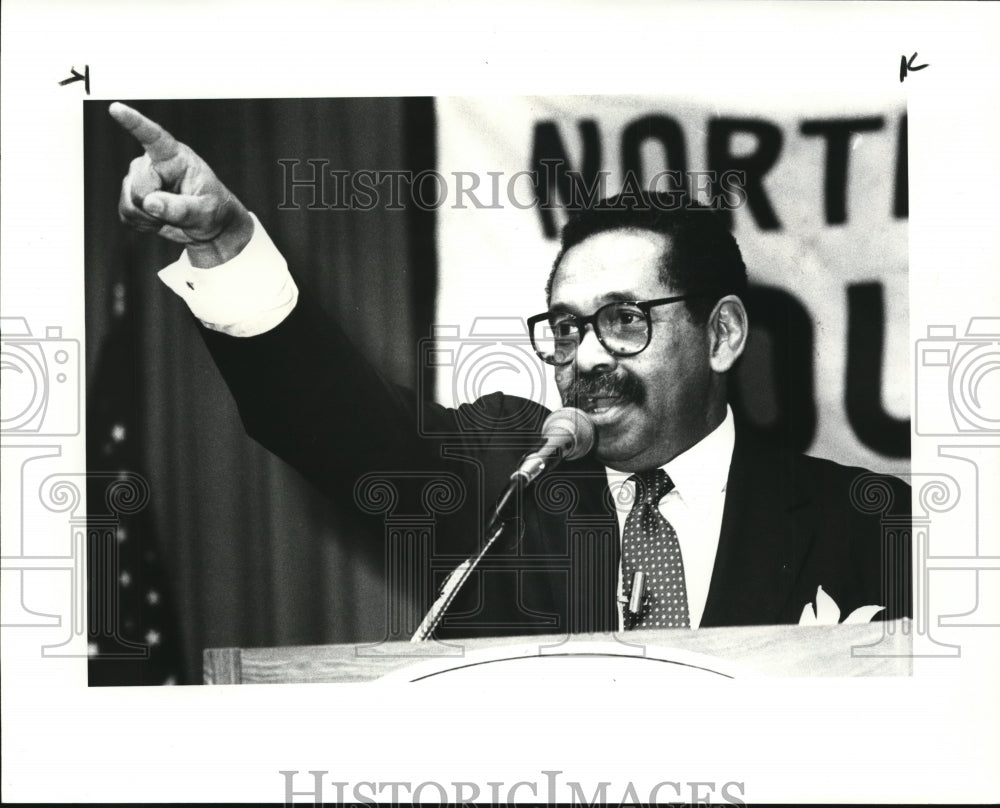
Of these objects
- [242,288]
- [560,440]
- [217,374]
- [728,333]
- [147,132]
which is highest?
[147,132]

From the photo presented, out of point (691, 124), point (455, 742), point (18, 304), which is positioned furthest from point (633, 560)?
point (18, 304)

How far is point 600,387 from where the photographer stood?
360cm

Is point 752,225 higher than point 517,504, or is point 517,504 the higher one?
point 752,225

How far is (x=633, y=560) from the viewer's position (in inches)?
142

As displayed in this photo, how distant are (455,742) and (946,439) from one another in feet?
5.92

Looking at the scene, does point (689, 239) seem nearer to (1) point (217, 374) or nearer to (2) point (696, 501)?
(2) point (696, 501)

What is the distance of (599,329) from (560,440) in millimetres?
365

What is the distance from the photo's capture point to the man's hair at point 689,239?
3604mm

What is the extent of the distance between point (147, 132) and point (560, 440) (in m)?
1.59

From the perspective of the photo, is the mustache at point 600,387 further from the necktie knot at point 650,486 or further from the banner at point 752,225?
the necktie knot at point 650,486

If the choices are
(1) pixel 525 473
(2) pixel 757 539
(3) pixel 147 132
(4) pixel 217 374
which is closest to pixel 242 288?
(4) pixel 217 374

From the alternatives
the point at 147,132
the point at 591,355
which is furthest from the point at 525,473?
the point at 147,132

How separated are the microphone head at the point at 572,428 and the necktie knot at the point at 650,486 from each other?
19 cm

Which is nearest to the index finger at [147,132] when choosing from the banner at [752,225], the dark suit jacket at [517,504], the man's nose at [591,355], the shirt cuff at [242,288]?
the shirt cuff at [242,288]
